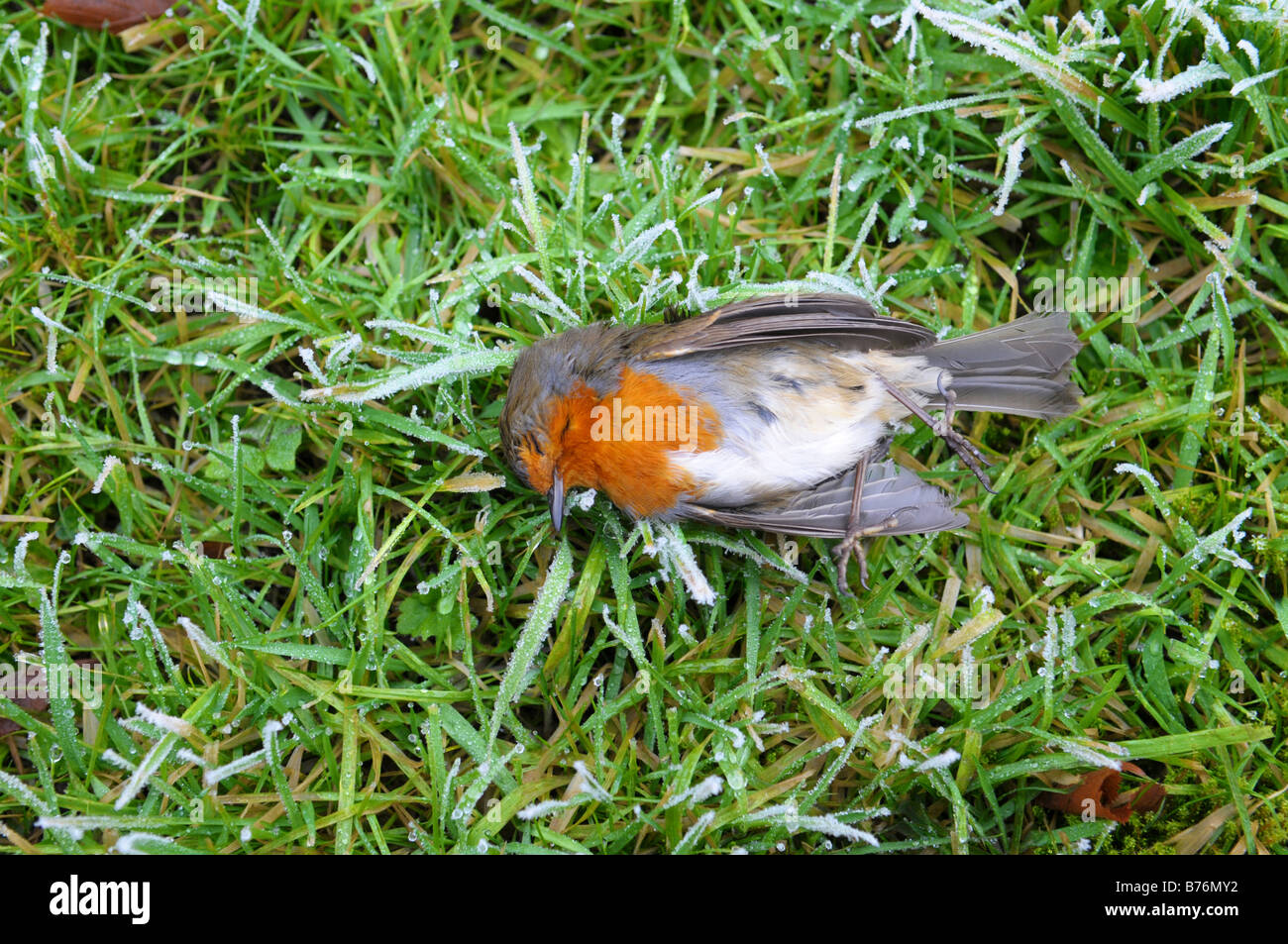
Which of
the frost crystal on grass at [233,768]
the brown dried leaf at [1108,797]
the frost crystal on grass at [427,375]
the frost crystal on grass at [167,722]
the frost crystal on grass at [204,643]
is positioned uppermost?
the frost crystal on grass at [427,375]

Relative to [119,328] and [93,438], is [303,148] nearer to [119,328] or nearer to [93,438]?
[119,328]

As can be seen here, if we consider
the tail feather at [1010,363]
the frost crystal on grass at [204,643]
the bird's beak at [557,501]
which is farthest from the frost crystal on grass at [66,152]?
the tail feather at [1010,363]

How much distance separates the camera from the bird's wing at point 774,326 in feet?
11.8

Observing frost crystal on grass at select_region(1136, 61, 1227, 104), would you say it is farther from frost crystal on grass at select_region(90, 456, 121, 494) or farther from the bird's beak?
frost crystal on grass at select_region(90, 456, 121, 494)

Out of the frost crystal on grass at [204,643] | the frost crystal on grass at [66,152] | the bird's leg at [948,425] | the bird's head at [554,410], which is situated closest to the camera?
the frost crystal on grass at [204,643]

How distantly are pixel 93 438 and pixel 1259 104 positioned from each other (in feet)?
17.2

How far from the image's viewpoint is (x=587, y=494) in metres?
3.73

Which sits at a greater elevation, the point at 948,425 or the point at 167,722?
the point at 948,425

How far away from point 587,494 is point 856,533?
3.63 ft

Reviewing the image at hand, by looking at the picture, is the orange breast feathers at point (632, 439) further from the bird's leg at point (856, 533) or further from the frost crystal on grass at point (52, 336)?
the frost crystal on grass at point (52, 336)

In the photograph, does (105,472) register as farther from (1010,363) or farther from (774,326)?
(1010,363)

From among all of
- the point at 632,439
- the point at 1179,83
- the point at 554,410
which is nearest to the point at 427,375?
the point at 554,410

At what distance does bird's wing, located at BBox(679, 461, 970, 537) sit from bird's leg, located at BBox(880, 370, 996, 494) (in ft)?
0.62

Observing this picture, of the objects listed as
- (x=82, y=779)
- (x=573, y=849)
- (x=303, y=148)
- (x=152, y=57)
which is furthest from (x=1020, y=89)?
(x=82, y=779)
